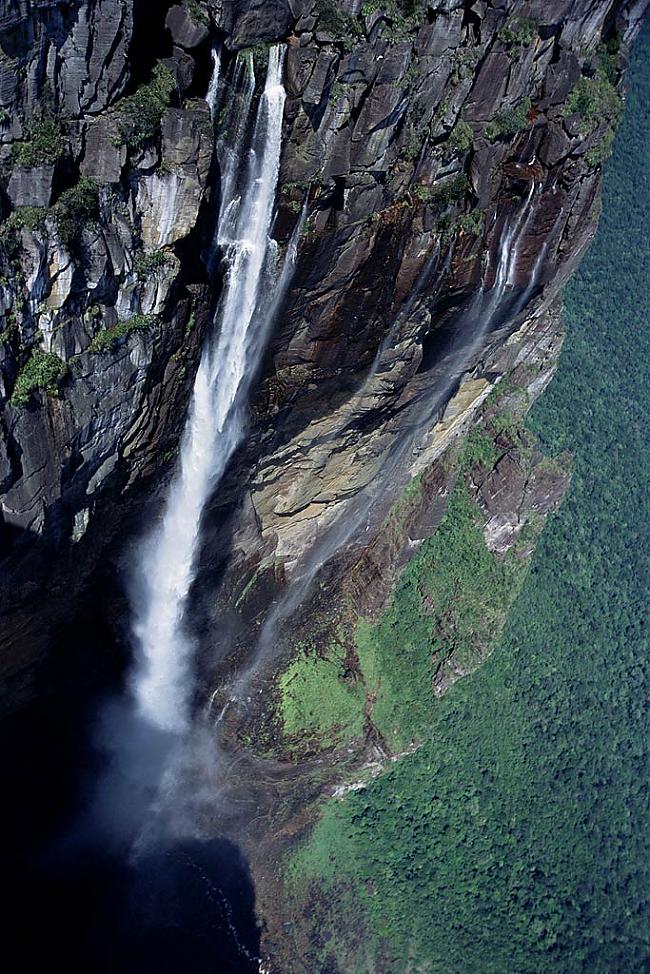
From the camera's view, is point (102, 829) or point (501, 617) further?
point (501, 617)

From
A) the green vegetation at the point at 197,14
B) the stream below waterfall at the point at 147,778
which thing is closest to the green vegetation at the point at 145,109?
the green vegetation at the point at 197,14

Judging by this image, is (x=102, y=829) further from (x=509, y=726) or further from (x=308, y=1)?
(x=308, y=1)

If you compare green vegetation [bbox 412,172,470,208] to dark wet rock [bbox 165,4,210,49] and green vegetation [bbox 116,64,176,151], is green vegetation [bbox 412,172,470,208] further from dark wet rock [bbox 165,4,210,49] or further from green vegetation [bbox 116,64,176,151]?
green vegetation [bbox 116,64,176,151]

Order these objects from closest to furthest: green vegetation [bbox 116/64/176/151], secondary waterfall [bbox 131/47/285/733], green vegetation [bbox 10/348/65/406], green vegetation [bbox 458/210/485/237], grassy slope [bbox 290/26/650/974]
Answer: green vegetation [bbox 116/64/176/151] → green vegetation [bbox 10/348/65/406] → secondary waterfall [bbox 131/47/285/733] → green vegetation [bbox 458/210/485/237] → grassy slope [bbox 290/26/650/974]

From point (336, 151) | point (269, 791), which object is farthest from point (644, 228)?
point (269, 791)

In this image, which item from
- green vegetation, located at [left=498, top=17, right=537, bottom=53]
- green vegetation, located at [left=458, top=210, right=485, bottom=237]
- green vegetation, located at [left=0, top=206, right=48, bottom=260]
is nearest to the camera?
green vegetation, located at [left=0, top=206, right=48, bottom=260]

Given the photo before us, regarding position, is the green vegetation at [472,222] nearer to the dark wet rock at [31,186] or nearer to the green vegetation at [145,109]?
the green vegetation at [145,109]

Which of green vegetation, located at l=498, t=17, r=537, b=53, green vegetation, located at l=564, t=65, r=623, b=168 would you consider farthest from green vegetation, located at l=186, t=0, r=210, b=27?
green vegetation, located at l=564, t=65, r=623, b=168
